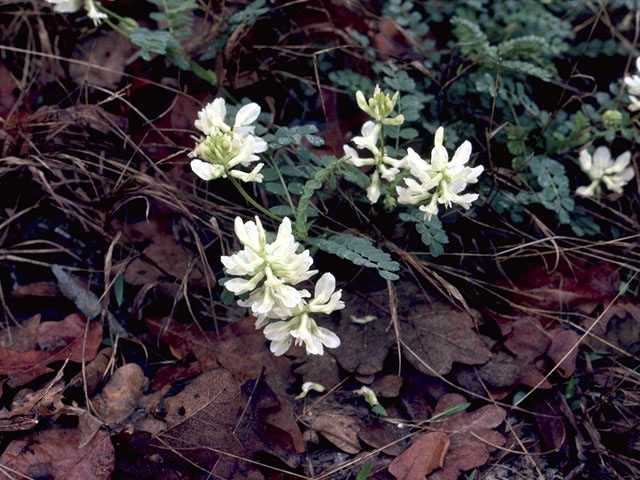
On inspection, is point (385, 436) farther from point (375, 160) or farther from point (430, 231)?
point (375, 160)

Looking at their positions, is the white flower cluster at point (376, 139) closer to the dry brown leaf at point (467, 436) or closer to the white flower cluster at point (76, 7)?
the dry brown leaf at point (467, 436)

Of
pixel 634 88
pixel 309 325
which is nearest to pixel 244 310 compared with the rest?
pixel 309 325

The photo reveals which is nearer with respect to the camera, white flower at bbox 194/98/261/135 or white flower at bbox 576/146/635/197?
white flower at bbox 194/98/261/135

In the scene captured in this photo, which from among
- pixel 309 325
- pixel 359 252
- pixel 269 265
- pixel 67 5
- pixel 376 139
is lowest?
pixel 309 325

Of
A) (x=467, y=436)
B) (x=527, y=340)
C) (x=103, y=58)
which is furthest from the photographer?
(x=103, y=58)

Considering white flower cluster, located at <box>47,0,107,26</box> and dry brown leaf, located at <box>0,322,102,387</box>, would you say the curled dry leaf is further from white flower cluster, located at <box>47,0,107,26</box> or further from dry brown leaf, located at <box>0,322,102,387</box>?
white flower cluster, located at <box>47,0,107,26</box>

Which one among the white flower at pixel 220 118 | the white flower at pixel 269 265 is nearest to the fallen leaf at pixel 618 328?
the white flower at pixel 269 265

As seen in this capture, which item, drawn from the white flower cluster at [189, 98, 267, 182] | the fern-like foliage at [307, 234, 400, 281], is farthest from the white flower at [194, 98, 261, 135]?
the fern-like foliage at [307, 234, 400, 281]
